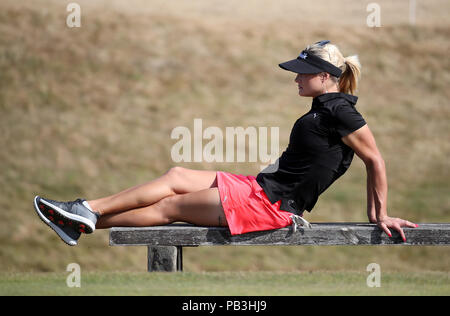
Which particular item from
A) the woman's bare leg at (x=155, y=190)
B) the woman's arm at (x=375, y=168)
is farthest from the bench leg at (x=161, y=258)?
the woman's arm at (x=375, y=168)

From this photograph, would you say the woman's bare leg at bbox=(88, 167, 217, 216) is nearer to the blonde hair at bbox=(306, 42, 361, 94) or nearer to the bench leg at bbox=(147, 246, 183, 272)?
the bench leg at bbox=(147, 246, 183, 272)

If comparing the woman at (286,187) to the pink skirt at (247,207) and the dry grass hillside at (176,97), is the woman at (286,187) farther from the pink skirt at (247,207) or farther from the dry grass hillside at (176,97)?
the dry grass hillside at (176,97)

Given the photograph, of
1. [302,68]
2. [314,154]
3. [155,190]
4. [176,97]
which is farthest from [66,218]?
[176,97]

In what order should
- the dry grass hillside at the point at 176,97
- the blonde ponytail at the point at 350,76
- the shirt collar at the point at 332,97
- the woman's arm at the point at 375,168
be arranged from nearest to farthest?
the woman's arm at the point at 375,168
the shirt collar at the point at 332,97
the blonde ponytail at the point at 350,76
the dry grass hillside at the point at 176,97

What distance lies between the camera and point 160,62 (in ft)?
62.3

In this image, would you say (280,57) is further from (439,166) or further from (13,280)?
(13,280)

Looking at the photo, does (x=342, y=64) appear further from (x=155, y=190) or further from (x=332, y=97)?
(x=155, y=190)

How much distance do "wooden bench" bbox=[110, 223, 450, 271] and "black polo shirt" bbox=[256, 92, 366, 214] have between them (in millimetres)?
242

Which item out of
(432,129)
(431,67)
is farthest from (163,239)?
(431,67)

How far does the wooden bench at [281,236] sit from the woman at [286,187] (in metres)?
0.07

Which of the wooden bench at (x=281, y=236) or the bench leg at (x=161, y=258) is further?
the bench leg at (x=161, y=258)

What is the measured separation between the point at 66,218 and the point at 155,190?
0.63 m

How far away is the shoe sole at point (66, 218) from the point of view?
450 cm
